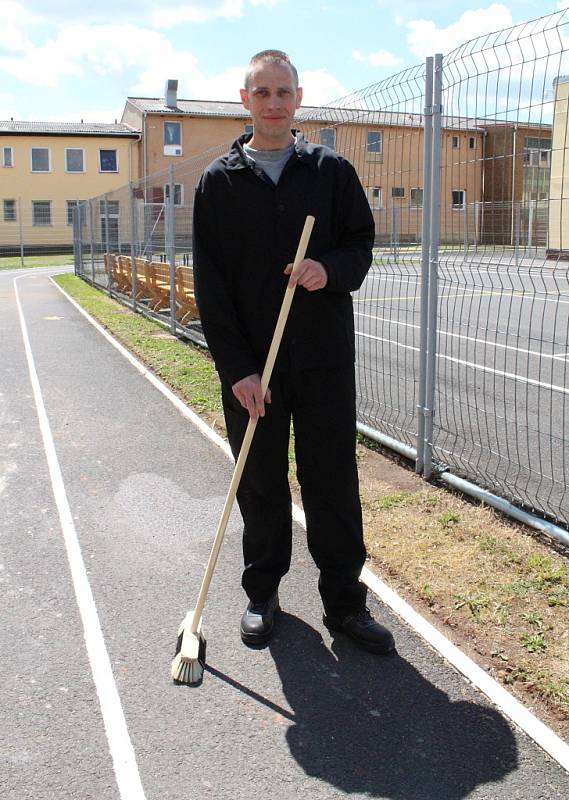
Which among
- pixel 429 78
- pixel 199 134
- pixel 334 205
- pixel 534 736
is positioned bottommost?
pixel 534 736

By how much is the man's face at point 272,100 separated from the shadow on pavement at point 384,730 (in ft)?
6.78

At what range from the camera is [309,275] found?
3.02 meters

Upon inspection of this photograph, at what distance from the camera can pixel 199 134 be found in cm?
4784

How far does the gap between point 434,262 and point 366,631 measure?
2.51 meters

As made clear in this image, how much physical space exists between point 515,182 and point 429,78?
0.97 m

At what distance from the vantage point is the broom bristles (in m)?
3.14

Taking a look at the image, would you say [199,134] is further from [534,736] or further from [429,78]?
[534,736]

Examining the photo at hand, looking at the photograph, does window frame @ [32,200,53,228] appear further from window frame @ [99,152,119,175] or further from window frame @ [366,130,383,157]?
window frame @ [366,130,383,157]

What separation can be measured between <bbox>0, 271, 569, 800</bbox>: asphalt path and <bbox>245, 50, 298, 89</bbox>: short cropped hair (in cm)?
228

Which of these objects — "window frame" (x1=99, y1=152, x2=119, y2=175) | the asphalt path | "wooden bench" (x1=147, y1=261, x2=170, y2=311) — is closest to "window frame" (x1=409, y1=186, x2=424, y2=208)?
the asphalt path

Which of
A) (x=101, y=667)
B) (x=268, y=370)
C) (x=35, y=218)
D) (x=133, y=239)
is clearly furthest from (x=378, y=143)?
(x=35, y=218)

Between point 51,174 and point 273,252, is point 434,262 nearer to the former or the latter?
point 273,252

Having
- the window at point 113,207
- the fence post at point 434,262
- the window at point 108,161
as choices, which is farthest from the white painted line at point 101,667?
the window at point 108,161

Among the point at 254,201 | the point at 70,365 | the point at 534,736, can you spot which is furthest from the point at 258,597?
the point at 70,365
